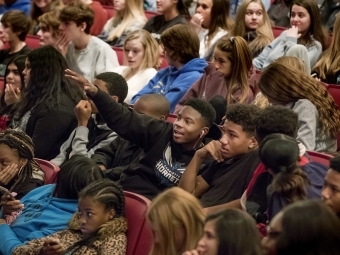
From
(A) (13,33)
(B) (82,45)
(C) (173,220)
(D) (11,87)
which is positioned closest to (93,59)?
(B) (82,45)

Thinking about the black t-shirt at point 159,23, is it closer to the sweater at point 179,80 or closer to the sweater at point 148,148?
the sweater at point 179,80

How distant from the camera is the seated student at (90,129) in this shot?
13.7ft

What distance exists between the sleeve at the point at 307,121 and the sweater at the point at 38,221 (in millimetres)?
1066

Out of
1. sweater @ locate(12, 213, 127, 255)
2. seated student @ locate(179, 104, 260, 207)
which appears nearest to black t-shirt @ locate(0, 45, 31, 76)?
seated student @ locate(179, 104, 260, 207)

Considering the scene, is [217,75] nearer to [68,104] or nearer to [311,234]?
[68,104]

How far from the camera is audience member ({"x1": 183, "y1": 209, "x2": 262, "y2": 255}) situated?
235 cm

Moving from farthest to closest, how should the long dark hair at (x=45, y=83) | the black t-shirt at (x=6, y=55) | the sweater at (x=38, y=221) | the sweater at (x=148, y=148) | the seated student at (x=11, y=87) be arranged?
the black t-shirt at (x=6, y=55)
the seated student at (x=11, y=87)
the long dark hair at (x=45, y=83)
the sweater at (x=148, y=148)
the sweater at (x=38, y=221)

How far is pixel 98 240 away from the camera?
307cm

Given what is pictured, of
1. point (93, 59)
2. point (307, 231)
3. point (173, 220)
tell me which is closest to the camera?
point (307, 231)

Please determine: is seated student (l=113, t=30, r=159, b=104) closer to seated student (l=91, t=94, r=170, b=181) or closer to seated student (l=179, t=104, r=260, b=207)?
seated student (l=91, t=94, r=170, b=181)

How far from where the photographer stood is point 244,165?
334 cm

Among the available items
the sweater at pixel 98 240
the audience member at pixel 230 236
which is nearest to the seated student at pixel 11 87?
the sweater at pixel 98 240

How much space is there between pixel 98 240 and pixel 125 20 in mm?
3685

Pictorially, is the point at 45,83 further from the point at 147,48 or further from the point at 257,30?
the point at 257,30
